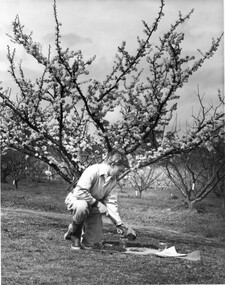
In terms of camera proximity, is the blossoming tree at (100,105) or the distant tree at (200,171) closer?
the blossoming tree at (100,105)

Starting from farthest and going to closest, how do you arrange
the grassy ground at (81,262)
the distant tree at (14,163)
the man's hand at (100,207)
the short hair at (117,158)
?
the distant tree at (14,163) < the man's hand at (100,207) < the short hair at (117,158) < the grassy ground at (81,262)

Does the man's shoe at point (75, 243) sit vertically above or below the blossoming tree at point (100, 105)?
below

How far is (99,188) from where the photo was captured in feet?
20.2

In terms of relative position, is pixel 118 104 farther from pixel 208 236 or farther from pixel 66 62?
pixel 208 236

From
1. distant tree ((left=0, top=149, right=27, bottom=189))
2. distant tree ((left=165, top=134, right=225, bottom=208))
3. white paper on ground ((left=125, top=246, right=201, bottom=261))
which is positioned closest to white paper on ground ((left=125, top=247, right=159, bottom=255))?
white paper on ground ((left=125, top=246, right=201, bottom=261))

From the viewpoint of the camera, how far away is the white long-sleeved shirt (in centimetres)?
597

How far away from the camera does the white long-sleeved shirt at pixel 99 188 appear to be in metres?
5.97

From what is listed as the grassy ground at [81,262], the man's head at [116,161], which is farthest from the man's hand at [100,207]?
the man's head at [116,161]

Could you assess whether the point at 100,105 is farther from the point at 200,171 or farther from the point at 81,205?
the point at 200,171

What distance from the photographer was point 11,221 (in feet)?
29.1

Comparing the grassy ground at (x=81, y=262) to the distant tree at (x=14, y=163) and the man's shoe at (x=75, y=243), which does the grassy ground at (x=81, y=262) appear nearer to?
the man's shoe at (x=75, y=243)

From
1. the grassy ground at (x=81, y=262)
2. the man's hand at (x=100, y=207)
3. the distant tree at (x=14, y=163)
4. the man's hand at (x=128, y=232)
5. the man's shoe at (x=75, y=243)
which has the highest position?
the distant tree at (x=14, y=163)

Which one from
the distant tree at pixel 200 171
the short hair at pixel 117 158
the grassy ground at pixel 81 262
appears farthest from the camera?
the distant tree at pixel 200 171

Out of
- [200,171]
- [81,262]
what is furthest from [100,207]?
[200,171]
